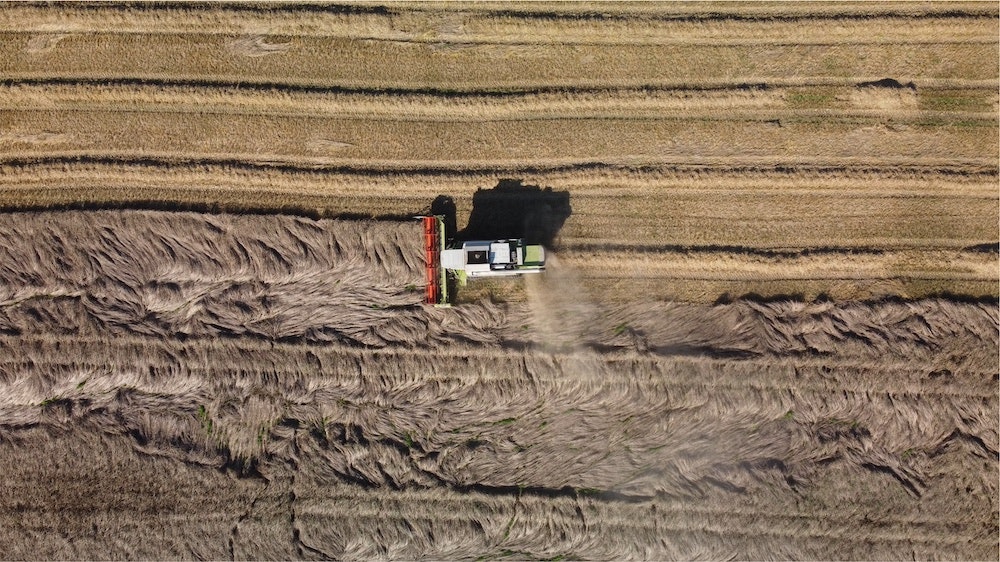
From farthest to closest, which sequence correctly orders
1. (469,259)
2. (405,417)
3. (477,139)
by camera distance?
(477,139), (405,417), (469,259)

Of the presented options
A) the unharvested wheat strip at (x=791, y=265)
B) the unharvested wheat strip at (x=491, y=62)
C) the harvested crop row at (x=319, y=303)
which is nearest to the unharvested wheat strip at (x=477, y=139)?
the unharvested wheat strip at (x=491, y=62)

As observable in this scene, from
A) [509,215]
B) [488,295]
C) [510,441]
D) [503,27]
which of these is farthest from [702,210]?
[510,441]

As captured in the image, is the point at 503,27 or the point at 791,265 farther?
the point at 503,27

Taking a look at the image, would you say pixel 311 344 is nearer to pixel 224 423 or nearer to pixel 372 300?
pixel 372 300

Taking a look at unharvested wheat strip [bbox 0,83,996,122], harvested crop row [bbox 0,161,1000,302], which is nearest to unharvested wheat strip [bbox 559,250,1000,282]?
harvested crop row [bbox 0,161,1000,302]

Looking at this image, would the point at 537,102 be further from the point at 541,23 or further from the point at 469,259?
the point at 469,259

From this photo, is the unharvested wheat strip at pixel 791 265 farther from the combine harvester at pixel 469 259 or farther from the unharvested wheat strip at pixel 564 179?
the unharvested wheat strip at pixel 564 179
